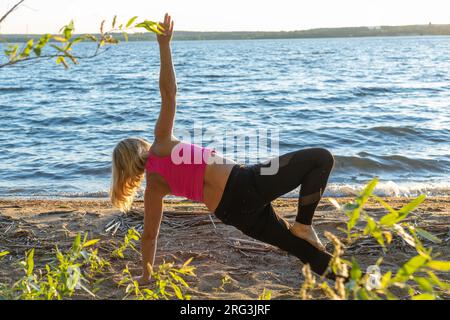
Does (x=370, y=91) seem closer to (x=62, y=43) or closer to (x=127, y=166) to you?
(x=127, y=166)

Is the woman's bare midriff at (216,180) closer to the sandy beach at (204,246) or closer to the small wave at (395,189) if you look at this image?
the sandy beach at (204,246)

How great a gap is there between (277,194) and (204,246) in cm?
147

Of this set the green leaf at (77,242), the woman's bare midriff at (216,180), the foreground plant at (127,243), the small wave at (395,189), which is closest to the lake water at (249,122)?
the small wave at (395,189)

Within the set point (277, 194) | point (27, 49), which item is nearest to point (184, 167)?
point (277, 194)

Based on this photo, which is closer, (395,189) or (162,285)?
(162,285)

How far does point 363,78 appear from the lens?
29406 mm

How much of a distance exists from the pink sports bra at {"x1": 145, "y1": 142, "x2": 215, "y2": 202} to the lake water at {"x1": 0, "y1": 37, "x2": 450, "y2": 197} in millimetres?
1567

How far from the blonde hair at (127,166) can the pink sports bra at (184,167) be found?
0.26ft

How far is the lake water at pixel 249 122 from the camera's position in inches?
388

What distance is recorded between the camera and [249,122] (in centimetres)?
1612

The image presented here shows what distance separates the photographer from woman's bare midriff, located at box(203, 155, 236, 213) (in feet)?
12.1

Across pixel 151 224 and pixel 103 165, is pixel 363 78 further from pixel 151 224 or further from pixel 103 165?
pixel 151 224

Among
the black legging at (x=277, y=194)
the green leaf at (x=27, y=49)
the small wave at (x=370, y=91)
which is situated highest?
the green leaf at (x=27, y=49)
